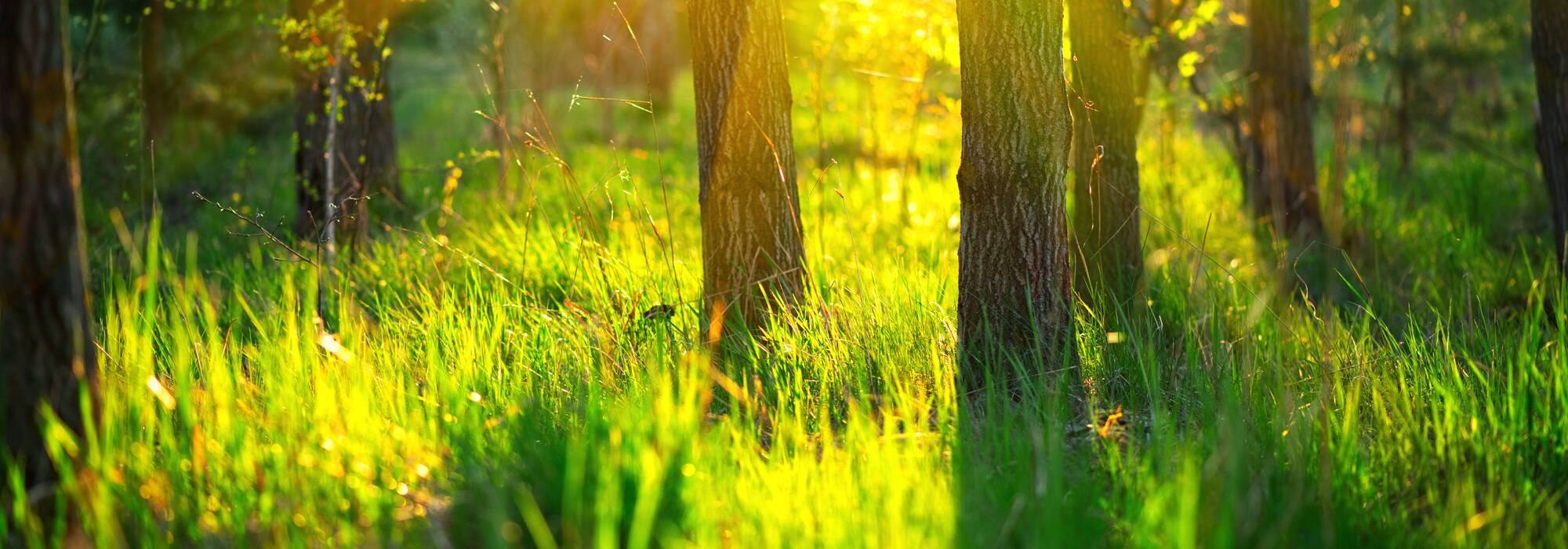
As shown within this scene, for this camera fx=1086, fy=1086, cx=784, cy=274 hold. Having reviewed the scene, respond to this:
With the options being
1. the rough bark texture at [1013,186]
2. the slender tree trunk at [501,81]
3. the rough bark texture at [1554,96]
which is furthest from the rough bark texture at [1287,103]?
the slender tree trunk at [501,81]

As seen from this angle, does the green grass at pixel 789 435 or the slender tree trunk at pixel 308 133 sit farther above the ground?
the slender tree trunk at pixel 308 133

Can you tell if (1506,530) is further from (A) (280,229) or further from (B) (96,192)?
(B) (96,192)

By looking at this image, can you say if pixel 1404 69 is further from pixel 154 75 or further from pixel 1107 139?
pixel 154 75

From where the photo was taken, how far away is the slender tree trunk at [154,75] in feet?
34.7

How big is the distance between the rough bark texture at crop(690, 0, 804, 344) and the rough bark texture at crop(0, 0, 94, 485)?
2204mm

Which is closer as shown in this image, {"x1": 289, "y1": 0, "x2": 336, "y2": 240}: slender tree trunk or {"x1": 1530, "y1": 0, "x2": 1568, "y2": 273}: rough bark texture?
{"x1": 1530, "y1": 0, "x2": 1568, "y2": 273}: rough bark texture

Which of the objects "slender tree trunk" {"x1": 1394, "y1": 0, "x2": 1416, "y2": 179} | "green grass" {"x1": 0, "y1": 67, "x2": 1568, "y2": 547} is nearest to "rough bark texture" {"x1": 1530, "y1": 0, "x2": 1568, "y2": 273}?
"green grass" {"x1": 0, "y1": 67, "x2": 1568, "y2": 547}

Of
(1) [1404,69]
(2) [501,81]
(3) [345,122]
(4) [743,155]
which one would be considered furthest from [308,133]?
(1) [1404,69]

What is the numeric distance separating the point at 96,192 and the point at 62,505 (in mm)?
7534

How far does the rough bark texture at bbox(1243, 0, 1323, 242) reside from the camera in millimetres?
7336

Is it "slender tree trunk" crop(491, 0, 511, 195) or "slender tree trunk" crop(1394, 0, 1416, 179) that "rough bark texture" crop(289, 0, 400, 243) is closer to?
"slender tree trunk" crop(491, 0, 511, 195)

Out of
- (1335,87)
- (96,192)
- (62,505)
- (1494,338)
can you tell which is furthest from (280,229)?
(1335,87)

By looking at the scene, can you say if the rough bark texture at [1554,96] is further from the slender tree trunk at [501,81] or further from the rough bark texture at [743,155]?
the slender tree trunk at [501,81]

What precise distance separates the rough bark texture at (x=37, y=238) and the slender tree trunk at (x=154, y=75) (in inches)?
359
